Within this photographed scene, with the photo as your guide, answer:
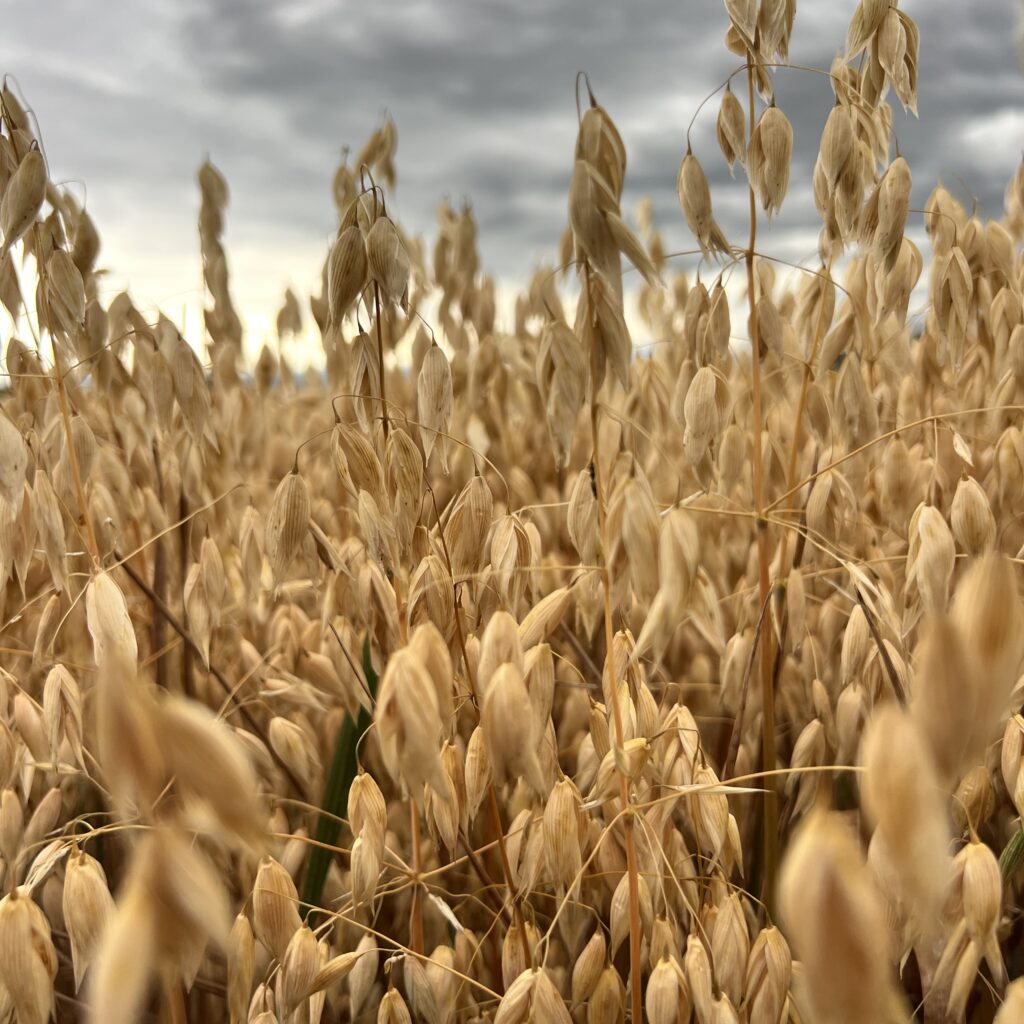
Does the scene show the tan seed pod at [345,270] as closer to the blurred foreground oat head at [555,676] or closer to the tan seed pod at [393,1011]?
the blurred foreground oat head at [555,676]

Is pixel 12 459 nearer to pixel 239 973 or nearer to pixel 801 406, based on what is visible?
pixel 239 973

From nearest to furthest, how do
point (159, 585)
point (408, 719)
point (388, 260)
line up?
point (408, 719), point (388, 260), point (159, 585)

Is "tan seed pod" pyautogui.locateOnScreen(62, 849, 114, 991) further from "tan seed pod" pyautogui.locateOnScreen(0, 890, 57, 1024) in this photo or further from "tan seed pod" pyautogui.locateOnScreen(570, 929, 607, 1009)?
"tan seed pod" pyautogui.locateOnScreen(570, 929, 607, 1009)

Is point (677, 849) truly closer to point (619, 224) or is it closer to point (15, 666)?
point (619, 224)

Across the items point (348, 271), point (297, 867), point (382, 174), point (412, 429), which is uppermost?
point (382, 174)

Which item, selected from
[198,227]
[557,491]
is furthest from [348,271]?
[557,491]

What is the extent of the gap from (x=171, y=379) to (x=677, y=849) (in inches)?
28.9

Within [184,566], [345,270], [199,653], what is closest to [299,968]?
[199,653]

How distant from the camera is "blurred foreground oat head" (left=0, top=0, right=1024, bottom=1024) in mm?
391

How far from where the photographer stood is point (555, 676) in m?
1.00

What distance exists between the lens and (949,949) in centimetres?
74

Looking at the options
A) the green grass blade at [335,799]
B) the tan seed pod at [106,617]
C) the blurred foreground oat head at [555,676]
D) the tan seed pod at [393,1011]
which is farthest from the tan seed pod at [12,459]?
the tan seed pod at [393,1011]

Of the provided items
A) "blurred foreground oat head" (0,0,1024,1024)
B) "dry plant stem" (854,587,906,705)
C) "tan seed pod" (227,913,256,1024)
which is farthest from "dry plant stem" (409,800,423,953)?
"dry plant stem" (854,587,906,705)

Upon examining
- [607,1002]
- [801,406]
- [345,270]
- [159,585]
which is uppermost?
[345,270]
